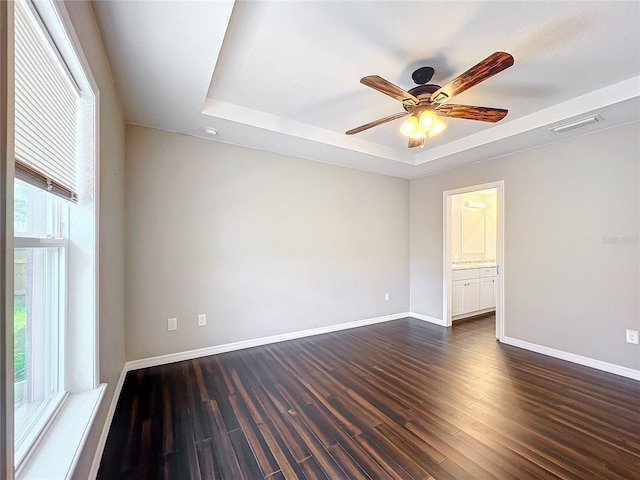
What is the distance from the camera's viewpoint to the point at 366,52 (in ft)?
6.51

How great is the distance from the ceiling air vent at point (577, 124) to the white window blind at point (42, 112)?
3913mm

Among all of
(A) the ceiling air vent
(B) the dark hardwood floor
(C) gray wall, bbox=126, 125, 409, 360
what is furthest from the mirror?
(B) the dark hardwood floor

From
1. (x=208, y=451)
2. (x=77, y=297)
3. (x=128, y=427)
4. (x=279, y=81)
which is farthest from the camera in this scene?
(x=279, y=81)

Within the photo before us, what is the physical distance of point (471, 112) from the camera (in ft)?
7.11

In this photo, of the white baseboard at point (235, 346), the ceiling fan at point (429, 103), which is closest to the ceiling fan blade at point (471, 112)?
the ceiling fan at point (429, 103)

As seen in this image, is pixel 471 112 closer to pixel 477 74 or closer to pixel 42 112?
pixel 477 74

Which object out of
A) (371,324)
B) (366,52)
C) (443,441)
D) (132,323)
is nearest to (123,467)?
(132,323)

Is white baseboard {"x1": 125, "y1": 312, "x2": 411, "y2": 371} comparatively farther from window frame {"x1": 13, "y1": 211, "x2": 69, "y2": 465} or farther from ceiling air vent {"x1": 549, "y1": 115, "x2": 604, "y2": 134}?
ceiling air vent {"x1": 549, "y1": 115, "x2": 604, "y2": 134}

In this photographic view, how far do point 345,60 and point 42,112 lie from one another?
5.95 ft

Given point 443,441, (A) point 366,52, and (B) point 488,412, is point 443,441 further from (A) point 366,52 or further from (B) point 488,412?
(A) point 366,52

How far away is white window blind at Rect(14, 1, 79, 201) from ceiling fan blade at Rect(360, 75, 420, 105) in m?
1.54

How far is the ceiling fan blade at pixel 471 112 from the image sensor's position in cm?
211

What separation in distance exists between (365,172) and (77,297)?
3.87m

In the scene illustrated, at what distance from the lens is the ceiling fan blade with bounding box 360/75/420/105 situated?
5.85 ft
